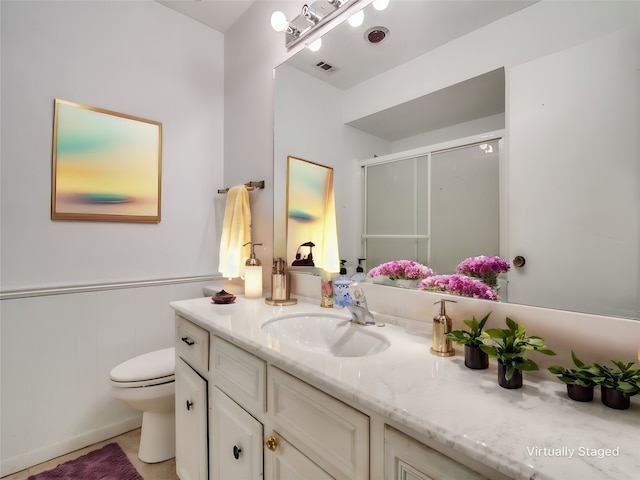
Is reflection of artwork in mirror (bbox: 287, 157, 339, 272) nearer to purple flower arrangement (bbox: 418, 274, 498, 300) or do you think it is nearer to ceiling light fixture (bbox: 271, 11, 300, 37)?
purple flower arrangement (bbox: 418, 274, 498, 300)

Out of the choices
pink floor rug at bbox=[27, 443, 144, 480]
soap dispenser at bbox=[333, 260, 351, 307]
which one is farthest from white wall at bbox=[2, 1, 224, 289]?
soap dispenser at bbox=[333, 260, 351, 307]

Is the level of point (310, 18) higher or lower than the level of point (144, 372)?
higher

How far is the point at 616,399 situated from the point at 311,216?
120 cm

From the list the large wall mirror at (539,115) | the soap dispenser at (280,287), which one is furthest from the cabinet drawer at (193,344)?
the large wall mirror at (539,115)

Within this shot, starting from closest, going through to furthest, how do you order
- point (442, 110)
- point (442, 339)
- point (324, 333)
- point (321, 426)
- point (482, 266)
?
point (321, 426), point (442, 339), point (482, 266), point (442, 110), point (324, 333)

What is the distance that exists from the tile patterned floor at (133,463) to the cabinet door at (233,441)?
0.64m

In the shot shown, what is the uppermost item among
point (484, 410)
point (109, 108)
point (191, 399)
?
point (109, 108)

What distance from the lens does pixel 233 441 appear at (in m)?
0.97

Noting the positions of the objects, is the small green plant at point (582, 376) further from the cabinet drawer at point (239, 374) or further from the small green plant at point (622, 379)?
the cabinet drawer at point (239, 374)

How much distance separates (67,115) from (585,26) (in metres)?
2.18

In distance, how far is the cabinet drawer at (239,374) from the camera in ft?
2.79

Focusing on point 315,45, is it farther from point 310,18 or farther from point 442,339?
point 442,339

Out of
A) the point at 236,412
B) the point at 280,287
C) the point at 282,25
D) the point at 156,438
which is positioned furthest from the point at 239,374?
the point at 282,25

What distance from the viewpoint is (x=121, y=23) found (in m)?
1.78
